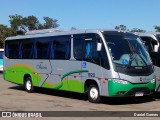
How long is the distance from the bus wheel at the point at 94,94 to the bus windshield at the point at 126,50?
1.44 m

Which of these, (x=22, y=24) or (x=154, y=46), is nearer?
(x=154, y=46)

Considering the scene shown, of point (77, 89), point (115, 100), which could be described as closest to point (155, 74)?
point (115, 100)

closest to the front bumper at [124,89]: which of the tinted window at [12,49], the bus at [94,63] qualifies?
the bus at [94,63]

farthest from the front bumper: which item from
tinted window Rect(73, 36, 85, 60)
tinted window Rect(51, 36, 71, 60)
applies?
tinted window Rect(51, 36, 71, 60)

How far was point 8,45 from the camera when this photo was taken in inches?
819

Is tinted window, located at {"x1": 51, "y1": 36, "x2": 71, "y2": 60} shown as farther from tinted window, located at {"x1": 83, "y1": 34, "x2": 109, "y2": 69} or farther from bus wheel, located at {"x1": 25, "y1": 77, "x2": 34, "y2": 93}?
bus wheel, located at {"x1": 25, "y1": 77, "x2": 34, "y2": 93}

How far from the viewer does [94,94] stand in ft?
47.4

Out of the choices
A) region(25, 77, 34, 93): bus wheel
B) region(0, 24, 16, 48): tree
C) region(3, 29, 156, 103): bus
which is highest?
region(0, 24, 16, 48): tree

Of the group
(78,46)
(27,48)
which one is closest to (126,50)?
(78,46)

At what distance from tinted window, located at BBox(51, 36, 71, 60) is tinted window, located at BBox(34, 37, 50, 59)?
1.41 feet

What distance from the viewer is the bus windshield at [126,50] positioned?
1385 cm

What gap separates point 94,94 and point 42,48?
442 centimetres

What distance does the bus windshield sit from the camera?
13852 mm

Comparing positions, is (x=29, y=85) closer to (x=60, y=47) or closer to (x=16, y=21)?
(x=60, y=47)
